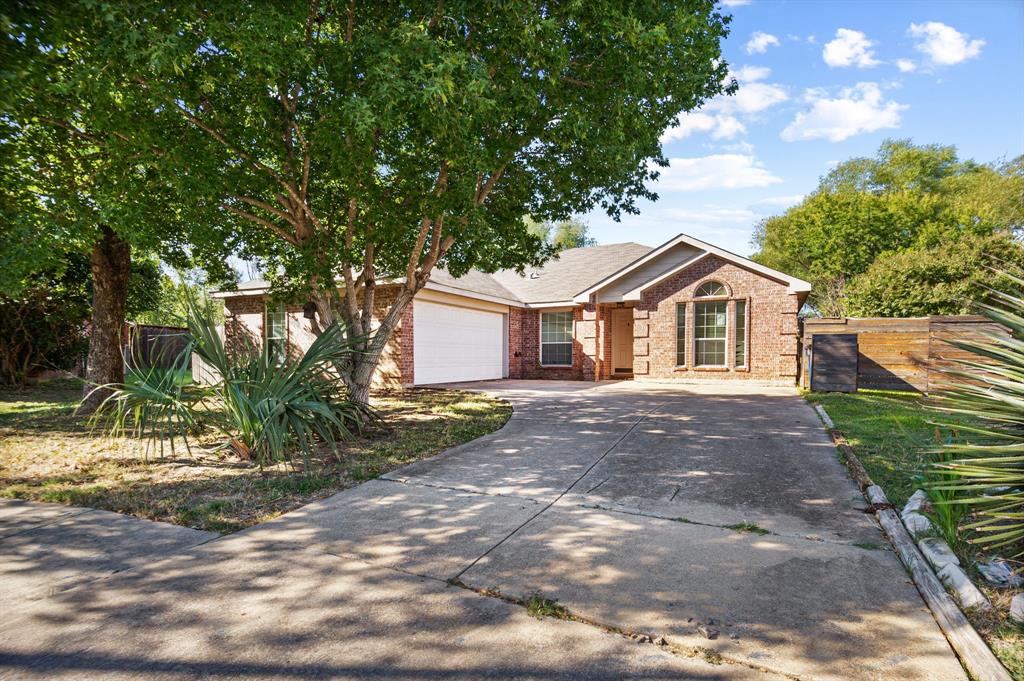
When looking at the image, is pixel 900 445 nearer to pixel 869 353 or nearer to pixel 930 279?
pixel 869 353

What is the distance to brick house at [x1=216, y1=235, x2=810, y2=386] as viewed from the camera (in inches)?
595

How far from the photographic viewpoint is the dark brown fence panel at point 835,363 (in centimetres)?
1246

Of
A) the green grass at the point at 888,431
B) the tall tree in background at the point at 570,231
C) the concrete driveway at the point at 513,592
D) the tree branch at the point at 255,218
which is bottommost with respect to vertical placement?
the concrete driveway at the point at 513,592

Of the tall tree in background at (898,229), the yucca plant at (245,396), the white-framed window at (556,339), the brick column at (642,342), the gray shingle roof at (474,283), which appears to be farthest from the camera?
the tall tree in background at (898,229)

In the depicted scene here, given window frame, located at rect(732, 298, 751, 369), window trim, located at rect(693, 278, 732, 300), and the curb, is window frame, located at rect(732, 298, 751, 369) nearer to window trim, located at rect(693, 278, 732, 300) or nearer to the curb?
window trim, located at rect(693, 278, 732, 300)

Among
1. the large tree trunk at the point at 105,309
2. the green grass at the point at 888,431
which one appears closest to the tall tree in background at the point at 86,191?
the large tree trunk at the point at 105,309

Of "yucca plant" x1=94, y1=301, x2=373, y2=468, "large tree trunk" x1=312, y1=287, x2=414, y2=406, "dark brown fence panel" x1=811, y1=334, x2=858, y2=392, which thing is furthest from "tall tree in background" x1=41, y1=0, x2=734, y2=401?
"dark brown fence panel" x1=811, y1=334, x2=858, y2=392

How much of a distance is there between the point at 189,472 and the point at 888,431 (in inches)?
366

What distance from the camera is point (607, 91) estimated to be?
7293mm

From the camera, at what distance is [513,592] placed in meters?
2.88

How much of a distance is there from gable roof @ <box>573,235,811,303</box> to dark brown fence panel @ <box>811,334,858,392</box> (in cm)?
247

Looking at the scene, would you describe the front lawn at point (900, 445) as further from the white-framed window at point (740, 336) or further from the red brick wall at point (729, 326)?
the white-framed window at point (740, 336)

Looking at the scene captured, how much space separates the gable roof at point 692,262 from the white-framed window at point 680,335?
1208 millimetres

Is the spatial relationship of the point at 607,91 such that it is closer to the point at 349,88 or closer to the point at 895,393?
the point at 349,88
